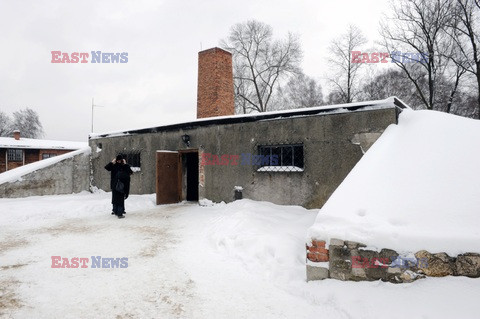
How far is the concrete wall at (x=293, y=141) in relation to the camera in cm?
643

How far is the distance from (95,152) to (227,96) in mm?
6614

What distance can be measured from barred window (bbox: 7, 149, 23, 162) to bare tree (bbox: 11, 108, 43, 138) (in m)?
25.9

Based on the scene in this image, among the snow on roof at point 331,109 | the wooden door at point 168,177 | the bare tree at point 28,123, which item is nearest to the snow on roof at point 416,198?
the snow on roof at point 331,109

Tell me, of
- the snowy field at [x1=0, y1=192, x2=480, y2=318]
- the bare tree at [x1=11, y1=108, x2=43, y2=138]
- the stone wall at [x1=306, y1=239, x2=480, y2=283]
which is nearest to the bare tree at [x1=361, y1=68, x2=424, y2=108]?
the snowy field at [x1=0, y1=192, x2=480, y2=318]

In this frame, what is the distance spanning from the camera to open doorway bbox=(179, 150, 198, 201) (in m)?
10.1

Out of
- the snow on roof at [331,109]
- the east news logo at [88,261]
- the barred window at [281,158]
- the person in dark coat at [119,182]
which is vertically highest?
the snow on roof at [331,109]

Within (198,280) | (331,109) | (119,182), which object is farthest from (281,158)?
(198,280)

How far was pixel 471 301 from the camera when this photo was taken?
248 centimetres

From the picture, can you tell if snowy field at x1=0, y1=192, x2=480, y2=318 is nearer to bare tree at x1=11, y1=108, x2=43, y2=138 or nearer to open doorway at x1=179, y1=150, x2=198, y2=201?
open doorway at x1=179, y1=150, x2=198, y2=201

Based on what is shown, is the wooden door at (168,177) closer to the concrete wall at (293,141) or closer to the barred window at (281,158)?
the concrete wall at (293,141)

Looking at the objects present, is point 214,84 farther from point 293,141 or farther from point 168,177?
point 293,141

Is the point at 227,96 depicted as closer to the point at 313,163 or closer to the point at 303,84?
the point at 313,163

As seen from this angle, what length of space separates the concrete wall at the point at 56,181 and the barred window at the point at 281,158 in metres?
8.83

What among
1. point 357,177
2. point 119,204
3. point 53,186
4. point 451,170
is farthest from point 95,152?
point 451,170
